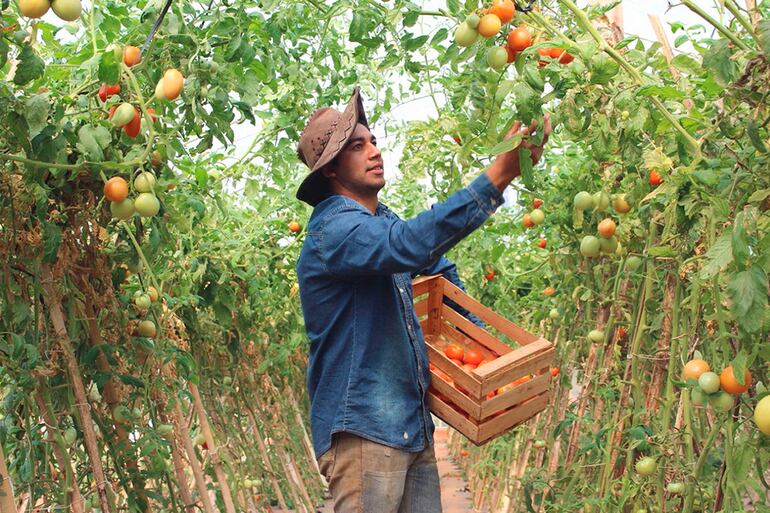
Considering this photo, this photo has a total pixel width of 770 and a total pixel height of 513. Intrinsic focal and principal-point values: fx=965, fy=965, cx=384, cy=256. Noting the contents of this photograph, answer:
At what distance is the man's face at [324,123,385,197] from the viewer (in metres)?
2.47

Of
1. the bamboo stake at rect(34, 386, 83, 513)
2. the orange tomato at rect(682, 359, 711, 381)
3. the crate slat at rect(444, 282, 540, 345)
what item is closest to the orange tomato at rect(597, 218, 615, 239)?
the crate slat at rect(444, 282, 540, 345)

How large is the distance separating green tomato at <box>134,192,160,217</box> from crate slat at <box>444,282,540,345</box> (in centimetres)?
110

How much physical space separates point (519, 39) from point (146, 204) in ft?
2.72

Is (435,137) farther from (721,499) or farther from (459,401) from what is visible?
(721,499)

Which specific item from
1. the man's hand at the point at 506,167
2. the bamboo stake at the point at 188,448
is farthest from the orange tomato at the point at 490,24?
the bamboo stake at the point at 188,448

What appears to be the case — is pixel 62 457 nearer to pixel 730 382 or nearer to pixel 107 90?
pixel 107 90

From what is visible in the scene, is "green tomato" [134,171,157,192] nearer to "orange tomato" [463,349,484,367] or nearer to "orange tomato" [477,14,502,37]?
"orange tomato" [477,14,502,37]

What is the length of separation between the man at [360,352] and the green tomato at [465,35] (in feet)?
1.61

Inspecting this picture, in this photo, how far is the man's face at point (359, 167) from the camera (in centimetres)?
247

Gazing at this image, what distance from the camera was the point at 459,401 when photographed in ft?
7.97

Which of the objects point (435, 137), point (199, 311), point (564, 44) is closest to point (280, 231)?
point (199, 311)

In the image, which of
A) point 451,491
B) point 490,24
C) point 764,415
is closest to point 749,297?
point 764,415

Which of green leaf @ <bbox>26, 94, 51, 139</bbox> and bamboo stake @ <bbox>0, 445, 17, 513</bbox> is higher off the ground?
green leaf @ <bbox>26, 94, 51, 139</bbox>

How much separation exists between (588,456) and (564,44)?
2031 millimetres
